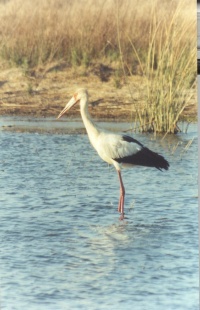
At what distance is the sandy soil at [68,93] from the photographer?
5000 millimetres

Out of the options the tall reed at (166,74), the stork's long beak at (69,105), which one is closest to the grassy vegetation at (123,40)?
the tall reed at (166,74)

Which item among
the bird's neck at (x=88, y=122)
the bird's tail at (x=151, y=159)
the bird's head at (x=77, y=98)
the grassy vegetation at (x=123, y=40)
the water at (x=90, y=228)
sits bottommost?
the water at (x=90, y=228)

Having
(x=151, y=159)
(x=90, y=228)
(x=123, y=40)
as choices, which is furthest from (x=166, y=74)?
(x=90, y=228)

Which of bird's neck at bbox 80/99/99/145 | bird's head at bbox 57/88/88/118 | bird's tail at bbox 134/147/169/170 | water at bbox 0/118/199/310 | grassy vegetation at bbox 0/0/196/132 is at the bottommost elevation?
water at bbox 0/118/199/310

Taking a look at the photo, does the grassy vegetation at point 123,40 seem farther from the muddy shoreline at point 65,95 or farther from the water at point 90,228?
the water at point 90,228

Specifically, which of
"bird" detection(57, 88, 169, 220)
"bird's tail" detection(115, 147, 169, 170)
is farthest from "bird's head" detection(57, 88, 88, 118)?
"bird's tail" detection(115, 147, 169, 170)

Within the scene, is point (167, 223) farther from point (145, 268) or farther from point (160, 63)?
point (160, 63)

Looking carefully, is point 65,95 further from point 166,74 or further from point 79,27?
point 166,74

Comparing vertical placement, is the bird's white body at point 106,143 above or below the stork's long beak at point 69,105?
below

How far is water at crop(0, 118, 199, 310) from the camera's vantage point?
487cm

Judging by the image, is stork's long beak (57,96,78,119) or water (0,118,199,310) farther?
stork's long beak (57,96,78,119)

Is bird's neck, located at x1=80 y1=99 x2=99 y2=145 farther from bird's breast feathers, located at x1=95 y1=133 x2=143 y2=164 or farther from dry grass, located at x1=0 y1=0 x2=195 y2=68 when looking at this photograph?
dry grass, located at x1=0 y1=0 x2=195 y2=68

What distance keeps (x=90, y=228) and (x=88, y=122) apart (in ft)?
1.15

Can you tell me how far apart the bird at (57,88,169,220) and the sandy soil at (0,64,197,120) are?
32mm
